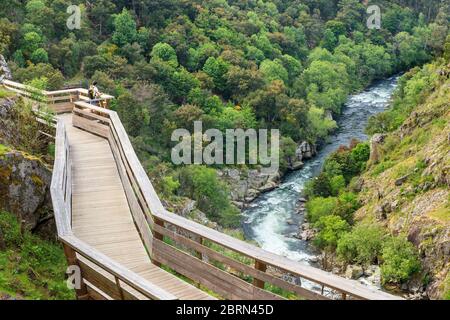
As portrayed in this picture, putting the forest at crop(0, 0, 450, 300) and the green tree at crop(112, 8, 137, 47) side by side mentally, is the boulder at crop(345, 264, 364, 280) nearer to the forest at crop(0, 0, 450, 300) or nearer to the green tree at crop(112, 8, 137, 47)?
the forest at crop(0, 0, 450, 300)

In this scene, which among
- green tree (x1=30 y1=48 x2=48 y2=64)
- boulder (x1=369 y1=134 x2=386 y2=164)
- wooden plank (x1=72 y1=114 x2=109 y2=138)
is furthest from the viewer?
boulder (x1=369 y1=134 x2=386 y2=164)

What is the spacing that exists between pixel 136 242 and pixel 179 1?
7252 centimetres

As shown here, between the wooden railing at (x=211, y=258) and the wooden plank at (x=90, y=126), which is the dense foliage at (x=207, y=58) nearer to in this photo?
the wooden plank at (x=90, y=126)

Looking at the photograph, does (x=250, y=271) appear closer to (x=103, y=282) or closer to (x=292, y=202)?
(x=103, y=282)

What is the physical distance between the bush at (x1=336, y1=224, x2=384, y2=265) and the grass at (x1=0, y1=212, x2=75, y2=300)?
99.3ft

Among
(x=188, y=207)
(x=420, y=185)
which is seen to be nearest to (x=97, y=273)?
(x=188, y=207)

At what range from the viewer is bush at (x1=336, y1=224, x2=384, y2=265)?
3725 cm

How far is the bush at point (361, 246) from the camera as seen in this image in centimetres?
3725

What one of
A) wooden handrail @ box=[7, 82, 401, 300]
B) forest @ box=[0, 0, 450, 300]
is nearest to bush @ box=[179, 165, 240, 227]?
forest @ box=[0, 0, 450, 300]

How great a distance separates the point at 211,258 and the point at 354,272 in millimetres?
30260

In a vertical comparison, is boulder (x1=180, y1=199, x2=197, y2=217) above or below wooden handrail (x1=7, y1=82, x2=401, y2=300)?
below

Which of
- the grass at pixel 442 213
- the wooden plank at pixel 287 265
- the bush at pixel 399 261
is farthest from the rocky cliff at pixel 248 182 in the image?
A: the wooden plank at pixel 287 265

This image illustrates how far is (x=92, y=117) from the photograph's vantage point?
54.0ft

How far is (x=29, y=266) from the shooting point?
8477mm
